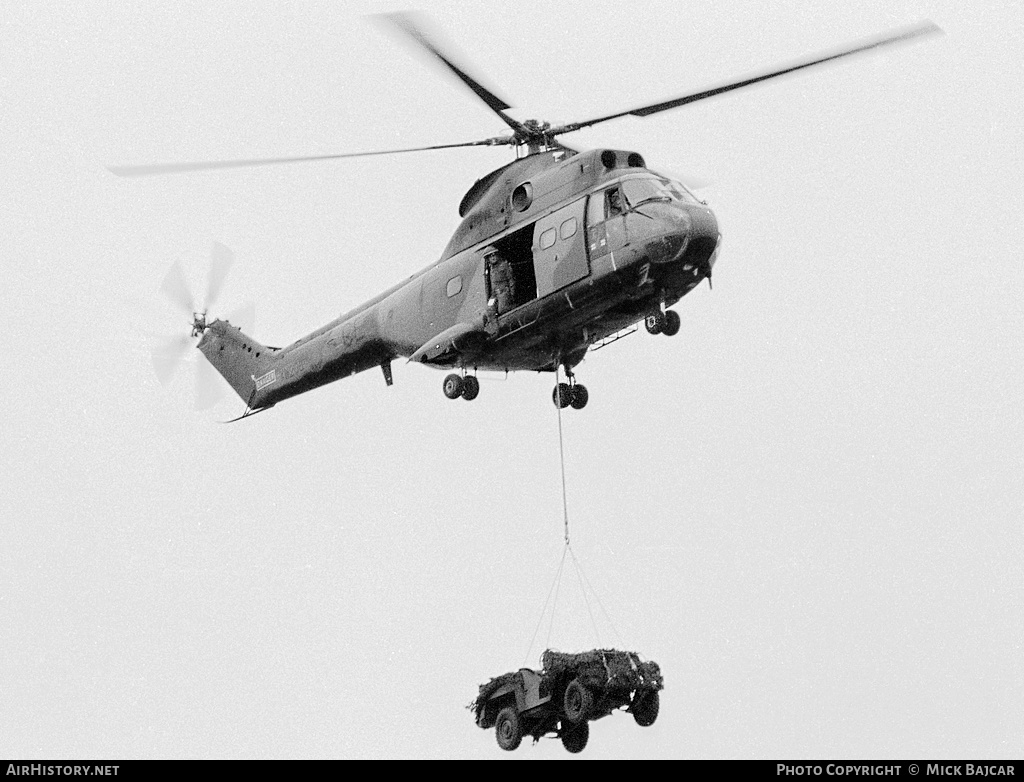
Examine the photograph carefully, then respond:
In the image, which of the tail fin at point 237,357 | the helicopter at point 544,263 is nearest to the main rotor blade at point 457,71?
the helicopter at point 544,263

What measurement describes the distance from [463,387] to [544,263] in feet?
8.38

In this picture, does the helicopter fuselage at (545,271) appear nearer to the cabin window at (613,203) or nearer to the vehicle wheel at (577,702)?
the cabin window at (613,203)

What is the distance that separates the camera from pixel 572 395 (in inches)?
896

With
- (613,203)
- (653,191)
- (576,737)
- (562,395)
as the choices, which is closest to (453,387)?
(562,395)

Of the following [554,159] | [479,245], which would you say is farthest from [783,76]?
[479,245]

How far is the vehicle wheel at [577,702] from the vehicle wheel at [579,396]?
4813 mm

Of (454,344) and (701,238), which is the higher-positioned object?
(454,344)

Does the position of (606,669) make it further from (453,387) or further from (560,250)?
(560,250)

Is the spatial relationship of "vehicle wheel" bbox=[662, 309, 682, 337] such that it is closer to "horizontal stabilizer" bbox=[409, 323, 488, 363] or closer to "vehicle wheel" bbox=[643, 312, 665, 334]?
"vehicle wheel" bbox=[643, 312, 665, 334]

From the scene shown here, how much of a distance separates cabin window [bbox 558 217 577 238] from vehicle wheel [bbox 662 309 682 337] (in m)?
1.75

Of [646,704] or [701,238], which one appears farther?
[646,704]

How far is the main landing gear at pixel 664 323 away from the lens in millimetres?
20297
